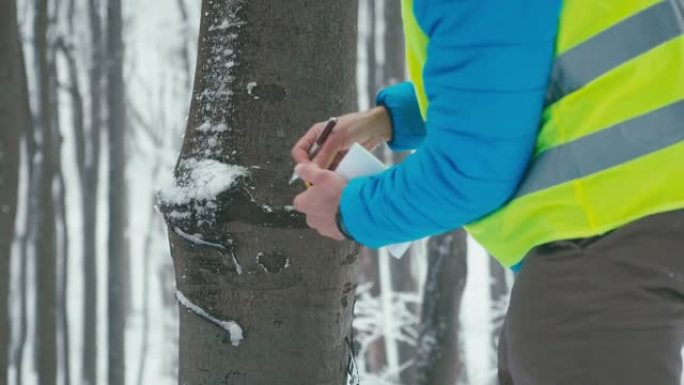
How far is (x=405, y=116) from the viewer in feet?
5.61

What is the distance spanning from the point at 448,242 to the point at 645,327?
26.1ft

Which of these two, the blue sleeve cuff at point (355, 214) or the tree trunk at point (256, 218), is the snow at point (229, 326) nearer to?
the tree trunk at point (256, 218)

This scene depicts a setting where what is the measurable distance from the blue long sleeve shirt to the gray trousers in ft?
0.47

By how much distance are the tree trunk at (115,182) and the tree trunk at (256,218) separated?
14.8 metres

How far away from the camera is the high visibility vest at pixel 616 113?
117 centimetres

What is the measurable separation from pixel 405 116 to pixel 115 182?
15.4 metres

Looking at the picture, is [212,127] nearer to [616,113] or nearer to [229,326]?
[229,326]

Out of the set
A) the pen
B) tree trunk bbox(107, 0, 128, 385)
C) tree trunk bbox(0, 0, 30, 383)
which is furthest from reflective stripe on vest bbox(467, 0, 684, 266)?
tree trunk bbox(107, 0, 128, 385)

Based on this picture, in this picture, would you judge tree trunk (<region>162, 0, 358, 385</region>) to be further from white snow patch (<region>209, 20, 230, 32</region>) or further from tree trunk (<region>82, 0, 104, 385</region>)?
tree trunk (<region>82, 0, 104, 385</region>)

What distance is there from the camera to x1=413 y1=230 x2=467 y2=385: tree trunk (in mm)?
8906

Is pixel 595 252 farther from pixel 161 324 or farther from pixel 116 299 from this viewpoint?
pixel 161 324

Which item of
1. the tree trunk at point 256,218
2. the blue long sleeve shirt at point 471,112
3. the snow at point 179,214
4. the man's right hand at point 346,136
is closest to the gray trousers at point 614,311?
the blue long sleeve shirt at point 471,112

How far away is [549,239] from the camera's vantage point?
122 centimetres

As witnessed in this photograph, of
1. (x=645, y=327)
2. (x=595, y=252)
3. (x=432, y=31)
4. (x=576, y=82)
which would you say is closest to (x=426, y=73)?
(x=432, y=31)
